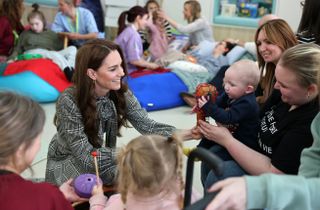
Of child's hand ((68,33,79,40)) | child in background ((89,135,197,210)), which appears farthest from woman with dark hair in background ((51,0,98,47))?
child in background ((89,135,197,210))

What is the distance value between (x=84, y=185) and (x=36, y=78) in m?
2.43

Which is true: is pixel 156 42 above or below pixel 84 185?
below

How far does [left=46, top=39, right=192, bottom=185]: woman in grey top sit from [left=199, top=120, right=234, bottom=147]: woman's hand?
0.47 feet

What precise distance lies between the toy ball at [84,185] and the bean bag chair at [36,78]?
2205 millimetres

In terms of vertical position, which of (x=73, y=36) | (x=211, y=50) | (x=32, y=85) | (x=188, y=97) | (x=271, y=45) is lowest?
(x=188, y=97)

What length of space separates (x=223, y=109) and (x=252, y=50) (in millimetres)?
2544

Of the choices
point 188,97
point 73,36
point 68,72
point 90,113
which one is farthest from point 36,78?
point 90,113

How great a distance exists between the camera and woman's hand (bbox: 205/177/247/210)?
82 centimetres

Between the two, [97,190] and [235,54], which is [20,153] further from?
[235,54]

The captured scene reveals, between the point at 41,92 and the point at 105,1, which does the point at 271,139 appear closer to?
the point at 41,92

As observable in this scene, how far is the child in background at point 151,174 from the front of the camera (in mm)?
1280

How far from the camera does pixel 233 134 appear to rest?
2.03 metres

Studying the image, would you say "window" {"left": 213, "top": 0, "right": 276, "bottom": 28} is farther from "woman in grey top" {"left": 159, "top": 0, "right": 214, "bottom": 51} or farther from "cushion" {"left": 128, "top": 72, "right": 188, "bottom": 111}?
"cushion" {"left": 128, "top": 72, "right": 188, "bottom": 111}

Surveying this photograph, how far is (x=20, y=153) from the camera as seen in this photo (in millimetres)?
1177
